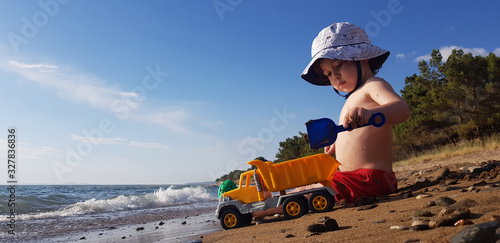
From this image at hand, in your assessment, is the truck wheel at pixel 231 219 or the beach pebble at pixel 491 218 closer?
the beach pebble at pixel 491 218

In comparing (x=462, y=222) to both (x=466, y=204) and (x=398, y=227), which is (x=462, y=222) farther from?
(x=466, y=204)

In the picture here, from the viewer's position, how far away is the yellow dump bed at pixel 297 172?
3.71m

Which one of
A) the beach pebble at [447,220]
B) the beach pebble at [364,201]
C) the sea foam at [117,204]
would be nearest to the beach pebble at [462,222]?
the beach pebble at [447,220]

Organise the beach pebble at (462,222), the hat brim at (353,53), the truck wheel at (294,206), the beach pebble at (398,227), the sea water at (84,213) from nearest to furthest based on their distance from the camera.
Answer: the beach pebble at (462,222), the beach pebble at (398,227), the truck wheel at (294,206), the hat brim at (353,53), the sea water at (84,213)

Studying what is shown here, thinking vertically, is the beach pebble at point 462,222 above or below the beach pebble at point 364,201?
below

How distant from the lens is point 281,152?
48719 millimetres

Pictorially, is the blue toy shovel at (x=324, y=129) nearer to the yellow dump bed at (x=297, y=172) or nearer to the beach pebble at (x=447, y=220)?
the beach pebble at (x=447, y=220)

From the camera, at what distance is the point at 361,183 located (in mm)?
3824

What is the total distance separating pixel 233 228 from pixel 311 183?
101cm

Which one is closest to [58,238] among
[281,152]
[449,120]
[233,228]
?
[233,228]

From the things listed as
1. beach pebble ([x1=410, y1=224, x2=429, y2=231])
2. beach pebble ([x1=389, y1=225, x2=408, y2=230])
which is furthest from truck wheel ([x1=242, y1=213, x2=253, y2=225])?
beach pebble ([x1=410, y1=224, x2=429, y2=231])

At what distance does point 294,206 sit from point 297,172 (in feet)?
1.20

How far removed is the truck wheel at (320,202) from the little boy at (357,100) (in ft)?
0.83

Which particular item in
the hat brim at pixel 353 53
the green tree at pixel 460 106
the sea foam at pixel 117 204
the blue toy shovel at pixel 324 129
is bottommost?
the sea foam at pixel 117 204
